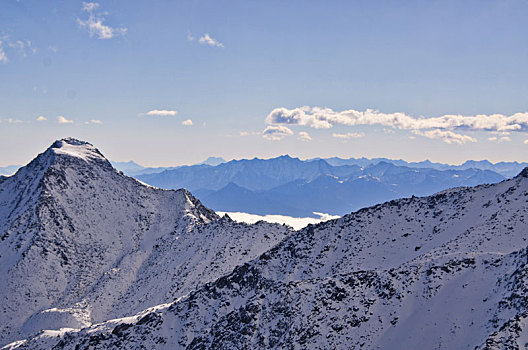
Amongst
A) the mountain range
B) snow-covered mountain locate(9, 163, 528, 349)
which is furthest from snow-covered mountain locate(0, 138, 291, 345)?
snow-covered mountain locate(9, 163, 528, 349)

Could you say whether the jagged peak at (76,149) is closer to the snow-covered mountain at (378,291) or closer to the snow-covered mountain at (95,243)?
the snow-covered mountain at (95,243)

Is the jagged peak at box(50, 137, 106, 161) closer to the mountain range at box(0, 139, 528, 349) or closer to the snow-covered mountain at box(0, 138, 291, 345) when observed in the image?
the snow-covered mountain at box(0, 138, 291, 345)

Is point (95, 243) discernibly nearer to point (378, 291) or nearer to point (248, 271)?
point (248, 271)

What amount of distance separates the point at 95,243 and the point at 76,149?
196ft

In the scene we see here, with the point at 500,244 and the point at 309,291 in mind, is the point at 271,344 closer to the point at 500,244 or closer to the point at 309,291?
the point at 309,291

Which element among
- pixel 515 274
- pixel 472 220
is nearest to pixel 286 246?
pixel 472 220

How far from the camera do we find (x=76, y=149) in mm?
191125

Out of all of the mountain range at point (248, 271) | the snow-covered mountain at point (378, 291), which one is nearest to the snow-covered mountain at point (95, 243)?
the mountain range at point (248, 271)

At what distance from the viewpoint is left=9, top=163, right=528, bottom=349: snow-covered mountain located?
50.6 metres

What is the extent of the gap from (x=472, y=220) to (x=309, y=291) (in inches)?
1541

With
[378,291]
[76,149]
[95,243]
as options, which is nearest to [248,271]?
[378,291]

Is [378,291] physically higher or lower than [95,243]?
lower

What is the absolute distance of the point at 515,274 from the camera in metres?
49.9

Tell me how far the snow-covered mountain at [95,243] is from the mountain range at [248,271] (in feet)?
1.91
